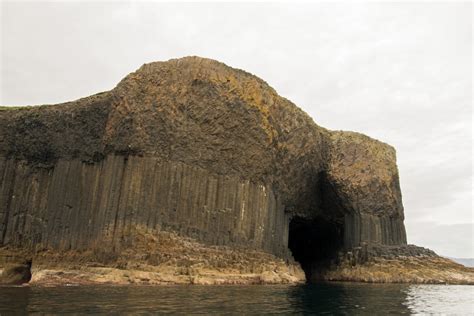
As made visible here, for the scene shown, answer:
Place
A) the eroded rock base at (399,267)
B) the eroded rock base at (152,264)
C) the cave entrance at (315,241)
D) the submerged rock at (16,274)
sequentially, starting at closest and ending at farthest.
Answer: the eroded rock base at (152,264) < the submerged rock at (16,274) < the eroded rock base at (399,267) < the cave entrance at (315,241)

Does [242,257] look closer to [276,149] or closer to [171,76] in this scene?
[276,149]

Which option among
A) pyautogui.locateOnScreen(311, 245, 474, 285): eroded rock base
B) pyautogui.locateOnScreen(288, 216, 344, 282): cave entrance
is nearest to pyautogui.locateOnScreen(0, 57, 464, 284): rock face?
pyautogui.locateOnScreen(311, 245, 474, 285): eroded rock base

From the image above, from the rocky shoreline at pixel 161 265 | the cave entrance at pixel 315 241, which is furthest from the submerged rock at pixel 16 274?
the cave entrance at pixel 315 241

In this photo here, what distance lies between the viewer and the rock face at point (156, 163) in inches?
1204

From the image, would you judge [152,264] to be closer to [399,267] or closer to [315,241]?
[399,267]

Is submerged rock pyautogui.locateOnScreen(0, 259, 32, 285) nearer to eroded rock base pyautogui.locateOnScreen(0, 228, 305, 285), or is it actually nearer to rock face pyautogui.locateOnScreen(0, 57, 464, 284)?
eroded rock base pyautogui.locateOnScreen(0, 228, 305, 285)

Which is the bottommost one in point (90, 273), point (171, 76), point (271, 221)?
point (90, 273)

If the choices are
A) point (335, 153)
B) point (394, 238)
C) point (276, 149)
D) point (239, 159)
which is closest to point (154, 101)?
point (239, 159)

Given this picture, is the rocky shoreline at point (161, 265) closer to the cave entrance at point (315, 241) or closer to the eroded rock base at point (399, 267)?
the eroded rock base at point (399, 267)

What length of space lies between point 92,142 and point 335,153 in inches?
988

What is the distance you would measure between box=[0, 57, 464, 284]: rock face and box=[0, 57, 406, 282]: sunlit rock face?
0.08m

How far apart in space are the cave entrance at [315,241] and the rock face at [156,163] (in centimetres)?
933

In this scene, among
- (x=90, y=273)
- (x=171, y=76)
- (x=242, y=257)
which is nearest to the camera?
(x=90, y=273)

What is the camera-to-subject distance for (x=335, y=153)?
46250 millimetres
